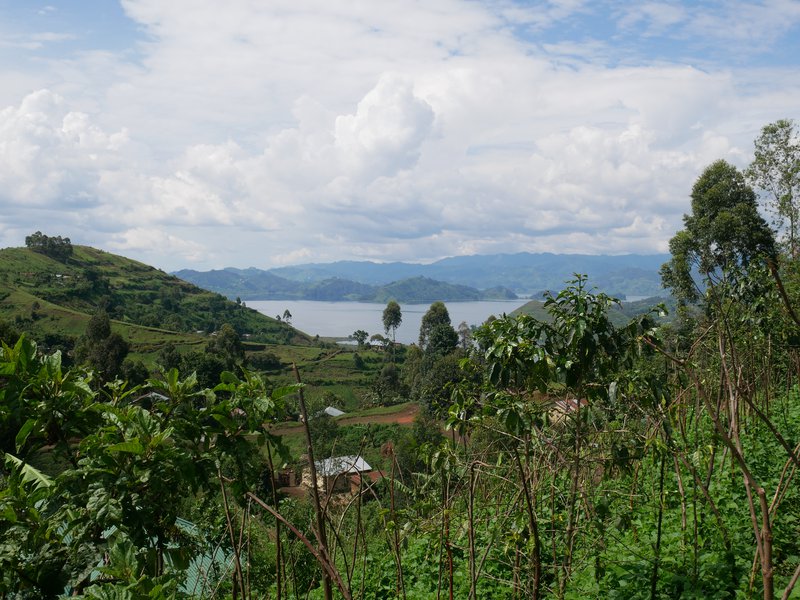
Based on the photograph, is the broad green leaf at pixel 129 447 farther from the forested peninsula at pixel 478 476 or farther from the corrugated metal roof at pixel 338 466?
the corrugated metal roof at pixel 338 466

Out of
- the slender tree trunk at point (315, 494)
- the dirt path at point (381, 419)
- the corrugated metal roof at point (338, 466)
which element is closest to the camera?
the slender tree trunk at point (315, 494)

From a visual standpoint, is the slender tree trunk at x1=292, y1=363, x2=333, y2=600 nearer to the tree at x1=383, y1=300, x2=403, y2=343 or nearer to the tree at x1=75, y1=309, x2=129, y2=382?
the tree at x1=75, y1=309, x2=129, y2=382

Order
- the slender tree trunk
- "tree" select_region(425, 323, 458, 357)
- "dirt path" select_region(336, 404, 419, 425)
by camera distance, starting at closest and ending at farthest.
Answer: the slender tree trunk
"dirt path" select_region(336, 404, 419, 425)
"tree" select_region(425, 323, 458, 357)

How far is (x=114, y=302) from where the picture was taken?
318ft

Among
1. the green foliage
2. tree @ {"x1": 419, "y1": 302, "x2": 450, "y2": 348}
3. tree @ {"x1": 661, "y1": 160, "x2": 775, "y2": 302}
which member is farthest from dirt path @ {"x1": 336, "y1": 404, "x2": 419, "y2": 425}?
the green foliage

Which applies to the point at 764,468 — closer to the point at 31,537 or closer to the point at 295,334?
the point at 31,537

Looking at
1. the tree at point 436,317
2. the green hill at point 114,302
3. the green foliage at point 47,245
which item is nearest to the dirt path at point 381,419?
the tree at point 436,317

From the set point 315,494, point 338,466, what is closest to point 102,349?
point 338,466

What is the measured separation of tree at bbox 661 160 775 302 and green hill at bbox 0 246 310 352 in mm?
62762

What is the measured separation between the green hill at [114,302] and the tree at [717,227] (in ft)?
206

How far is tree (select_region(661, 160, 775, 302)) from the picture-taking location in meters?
23.8

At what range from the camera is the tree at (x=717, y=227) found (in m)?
23.8

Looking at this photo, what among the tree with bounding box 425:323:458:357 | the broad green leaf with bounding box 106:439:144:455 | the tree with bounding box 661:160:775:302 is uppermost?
the tree with bounding box 661:160:775:302

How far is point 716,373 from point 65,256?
→ 127 meters
